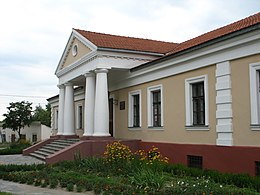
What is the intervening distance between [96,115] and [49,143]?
6.06m

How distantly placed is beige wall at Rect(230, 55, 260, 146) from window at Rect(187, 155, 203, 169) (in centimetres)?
203

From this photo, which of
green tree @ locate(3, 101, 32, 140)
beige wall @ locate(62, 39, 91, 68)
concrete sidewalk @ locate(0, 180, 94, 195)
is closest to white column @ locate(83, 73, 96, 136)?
beige wall @ locate(62, 39, 91, 68)

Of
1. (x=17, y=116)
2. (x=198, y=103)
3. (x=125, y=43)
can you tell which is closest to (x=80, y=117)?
(x=125, y=43)

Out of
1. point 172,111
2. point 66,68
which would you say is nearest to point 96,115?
point 172,111

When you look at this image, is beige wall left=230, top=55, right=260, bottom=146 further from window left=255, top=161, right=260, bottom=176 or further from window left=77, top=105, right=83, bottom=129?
window left=77, top=105, right=83, bottom=129

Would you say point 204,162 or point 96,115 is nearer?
point 204,162

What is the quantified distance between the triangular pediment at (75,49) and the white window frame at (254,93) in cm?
861

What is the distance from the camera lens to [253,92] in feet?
35.3

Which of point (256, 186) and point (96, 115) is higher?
point (96, 115)

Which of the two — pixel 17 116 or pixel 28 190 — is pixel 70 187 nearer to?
pixel 28 190

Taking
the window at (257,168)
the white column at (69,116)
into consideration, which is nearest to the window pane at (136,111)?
the white column at (69,116)

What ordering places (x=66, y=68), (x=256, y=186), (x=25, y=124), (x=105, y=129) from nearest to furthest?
1. (x=256, y=186)
2. (x=105, y=129)
3. (x=66, y=68)
4. (x=25, y=124)

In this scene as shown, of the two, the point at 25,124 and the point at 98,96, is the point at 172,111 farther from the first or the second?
the point at 25,124

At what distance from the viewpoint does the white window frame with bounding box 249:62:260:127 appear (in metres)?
10.7
